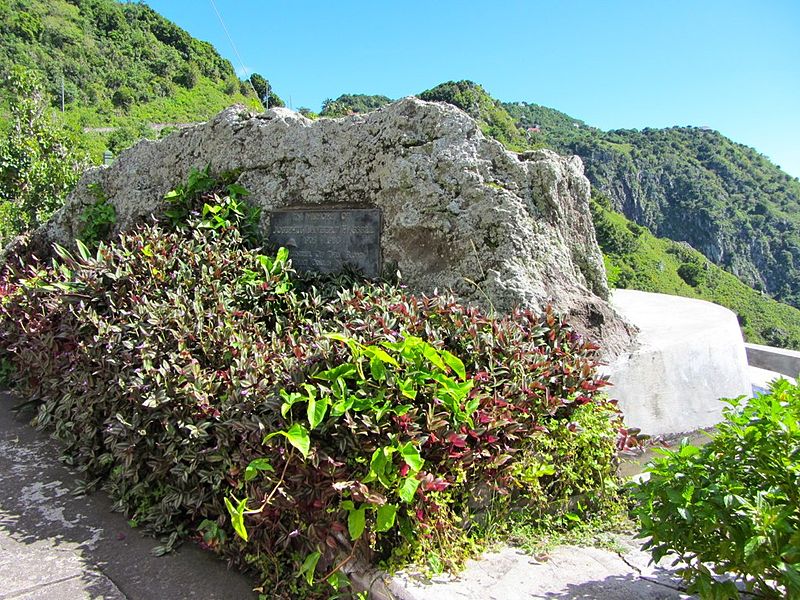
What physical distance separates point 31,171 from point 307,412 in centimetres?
917

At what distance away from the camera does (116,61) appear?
75.6 metres

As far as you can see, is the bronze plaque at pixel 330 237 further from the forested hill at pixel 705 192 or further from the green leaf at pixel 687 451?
the forested hill at pixel 705 192

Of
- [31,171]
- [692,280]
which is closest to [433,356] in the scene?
[31,171]

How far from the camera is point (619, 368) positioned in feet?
11.2

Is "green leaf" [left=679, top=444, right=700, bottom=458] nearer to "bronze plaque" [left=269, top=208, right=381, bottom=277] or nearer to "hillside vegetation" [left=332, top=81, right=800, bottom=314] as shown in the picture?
"bronze plaque" [left=269, top=208, right=381, bottom=277]

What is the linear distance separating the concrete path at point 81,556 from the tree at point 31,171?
6.91 meters

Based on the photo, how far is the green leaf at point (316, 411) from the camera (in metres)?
2.01

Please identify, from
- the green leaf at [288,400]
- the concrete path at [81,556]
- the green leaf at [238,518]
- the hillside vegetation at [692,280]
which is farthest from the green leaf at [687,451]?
the hillside vegetation at [692,280]

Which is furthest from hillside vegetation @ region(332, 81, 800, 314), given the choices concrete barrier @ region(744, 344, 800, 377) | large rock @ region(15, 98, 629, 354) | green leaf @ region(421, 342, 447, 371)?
green leaf @ region(421, 342, 447, 371)

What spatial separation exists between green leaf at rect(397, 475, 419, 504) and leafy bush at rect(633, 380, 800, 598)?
2.38 ft

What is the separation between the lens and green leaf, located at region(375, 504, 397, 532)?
190 cm

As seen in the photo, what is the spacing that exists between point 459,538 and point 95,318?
7.57 ft

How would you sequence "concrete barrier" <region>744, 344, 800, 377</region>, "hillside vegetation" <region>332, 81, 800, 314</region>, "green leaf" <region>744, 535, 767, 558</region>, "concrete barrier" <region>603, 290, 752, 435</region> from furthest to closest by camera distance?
"hillside vegetation" <region>332, 81, 800, 314</region>
"concrete barrier" <region>744, 344, 800, 377</region>
"concrete barrier" <region>603, 290, 752, 435</region>
"green leaf" <region>744, 535, 767, 558</region>

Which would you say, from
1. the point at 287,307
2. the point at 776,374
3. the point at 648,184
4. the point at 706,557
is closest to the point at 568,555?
the point at 706,557
